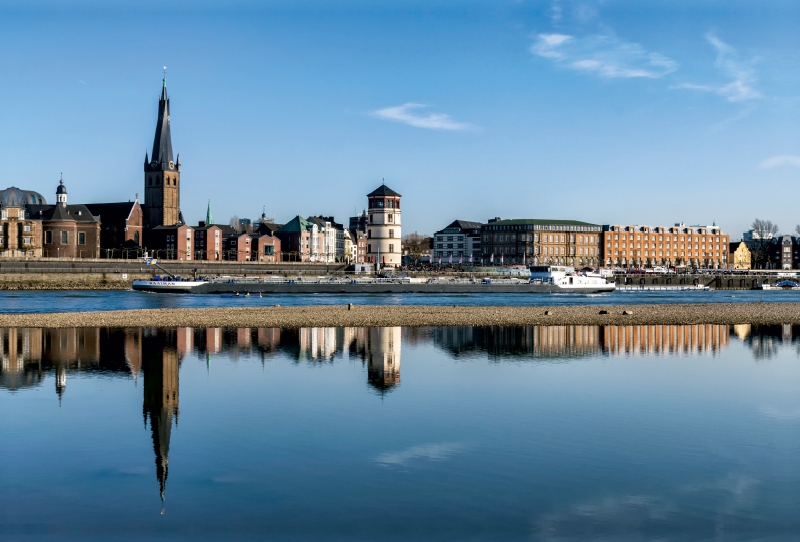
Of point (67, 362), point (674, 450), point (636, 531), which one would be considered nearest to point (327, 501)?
point (636, 531)

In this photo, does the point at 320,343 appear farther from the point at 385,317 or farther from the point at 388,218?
the point at 388,218

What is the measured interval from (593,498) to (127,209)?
551 feet

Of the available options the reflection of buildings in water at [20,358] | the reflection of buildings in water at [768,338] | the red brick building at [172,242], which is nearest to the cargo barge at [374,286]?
the red brick building at [172,242]

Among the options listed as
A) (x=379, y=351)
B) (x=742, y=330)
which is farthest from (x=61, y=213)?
(x=742, y=330)

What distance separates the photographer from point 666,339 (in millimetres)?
42625

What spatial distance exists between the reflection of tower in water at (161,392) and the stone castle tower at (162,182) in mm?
146027

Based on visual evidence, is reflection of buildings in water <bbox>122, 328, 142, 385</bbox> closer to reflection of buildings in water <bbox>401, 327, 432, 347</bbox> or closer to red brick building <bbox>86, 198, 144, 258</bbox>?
reflection of buildings in water <bbox>401, 327, 432, 347</bbox>

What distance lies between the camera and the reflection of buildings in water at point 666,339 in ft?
123

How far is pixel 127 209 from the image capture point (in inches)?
6722

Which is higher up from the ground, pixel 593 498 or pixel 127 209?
pixel 127 209

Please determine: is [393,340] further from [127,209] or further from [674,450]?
[127,209]

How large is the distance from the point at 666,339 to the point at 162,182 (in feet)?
507

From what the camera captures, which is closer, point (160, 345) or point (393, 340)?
point (160, 345)

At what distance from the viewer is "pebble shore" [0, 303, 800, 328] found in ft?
167
